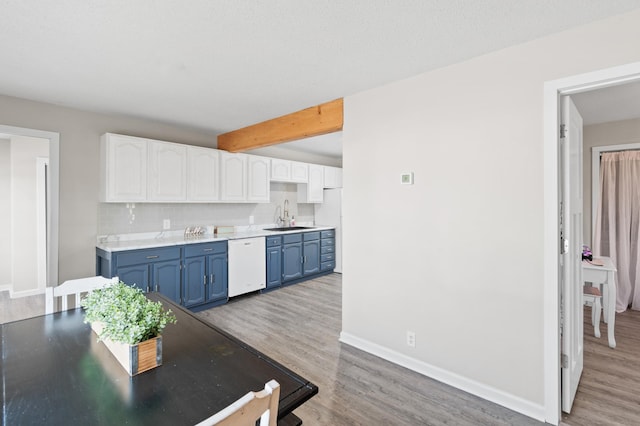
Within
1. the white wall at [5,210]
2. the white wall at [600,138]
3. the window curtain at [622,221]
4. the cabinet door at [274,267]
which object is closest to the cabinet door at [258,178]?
the cabinet door at [274,267]

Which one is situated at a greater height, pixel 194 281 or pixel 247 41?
pixel 247 41

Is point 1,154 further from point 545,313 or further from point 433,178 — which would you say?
point 545,313

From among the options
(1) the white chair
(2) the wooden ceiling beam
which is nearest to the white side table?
(1) the white chair

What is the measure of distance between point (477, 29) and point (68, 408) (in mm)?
2608

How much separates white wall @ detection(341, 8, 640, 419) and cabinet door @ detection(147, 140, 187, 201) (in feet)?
7.62

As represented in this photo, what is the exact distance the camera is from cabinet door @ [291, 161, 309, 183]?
18.1ft

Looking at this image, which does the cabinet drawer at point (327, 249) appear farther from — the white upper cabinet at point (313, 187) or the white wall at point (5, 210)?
the white wall at point (5, 210)

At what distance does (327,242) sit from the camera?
5.91m

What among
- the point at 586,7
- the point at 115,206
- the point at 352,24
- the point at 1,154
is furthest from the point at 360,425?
the point at 1,154

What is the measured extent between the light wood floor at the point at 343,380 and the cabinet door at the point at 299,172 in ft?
8.16

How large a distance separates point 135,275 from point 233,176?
1.86 metres

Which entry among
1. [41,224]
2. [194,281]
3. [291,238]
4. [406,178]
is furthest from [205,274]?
[41,224]

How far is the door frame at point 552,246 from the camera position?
6.18ft

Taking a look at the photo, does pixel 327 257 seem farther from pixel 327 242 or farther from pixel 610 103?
pixel 610 103
